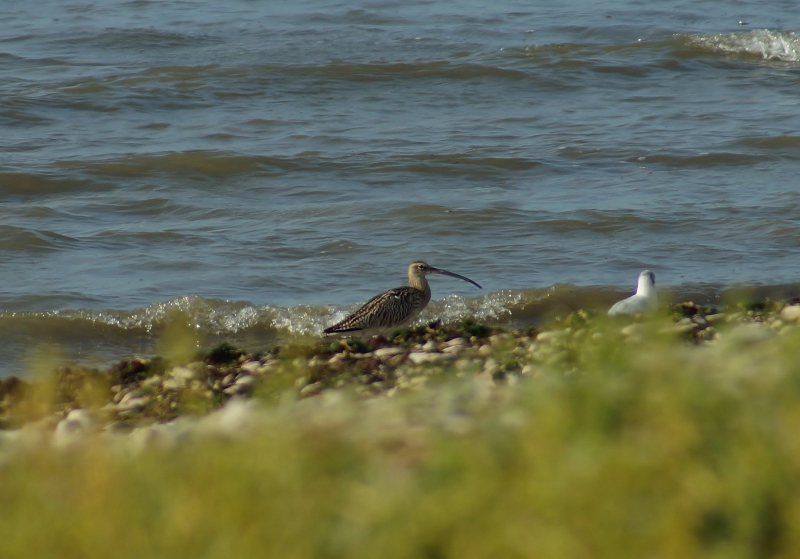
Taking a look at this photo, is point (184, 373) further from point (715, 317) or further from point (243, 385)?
point (715, 317)

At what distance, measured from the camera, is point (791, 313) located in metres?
9.02

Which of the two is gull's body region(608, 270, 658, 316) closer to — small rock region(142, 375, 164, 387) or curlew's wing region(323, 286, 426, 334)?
curlew's wing region(323, 286, 426, 334)

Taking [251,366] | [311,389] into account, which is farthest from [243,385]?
[311,389]

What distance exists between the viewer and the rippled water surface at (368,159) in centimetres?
1170

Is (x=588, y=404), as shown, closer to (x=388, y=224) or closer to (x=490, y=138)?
(x=388, y=224)

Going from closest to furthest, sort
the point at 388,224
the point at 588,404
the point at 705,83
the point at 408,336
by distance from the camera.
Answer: the point at 588,404 < the point at 408,336 < the point at 388,224 < the point at 705,83

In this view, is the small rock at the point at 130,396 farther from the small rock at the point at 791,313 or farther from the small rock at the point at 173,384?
the small rock at the point at 791,313

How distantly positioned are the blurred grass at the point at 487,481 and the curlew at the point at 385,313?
5413mm

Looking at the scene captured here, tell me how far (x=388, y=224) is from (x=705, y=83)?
10067mm

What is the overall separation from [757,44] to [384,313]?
16.4 m

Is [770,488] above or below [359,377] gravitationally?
above

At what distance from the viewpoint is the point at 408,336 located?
9516 mm

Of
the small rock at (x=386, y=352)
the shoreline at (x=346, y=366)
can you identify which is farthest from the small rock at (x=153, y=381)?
the small rock at (x=386, y=352)

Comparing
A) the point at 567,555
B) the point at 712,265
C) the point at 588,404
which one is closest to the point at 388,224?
the point at 712,265
